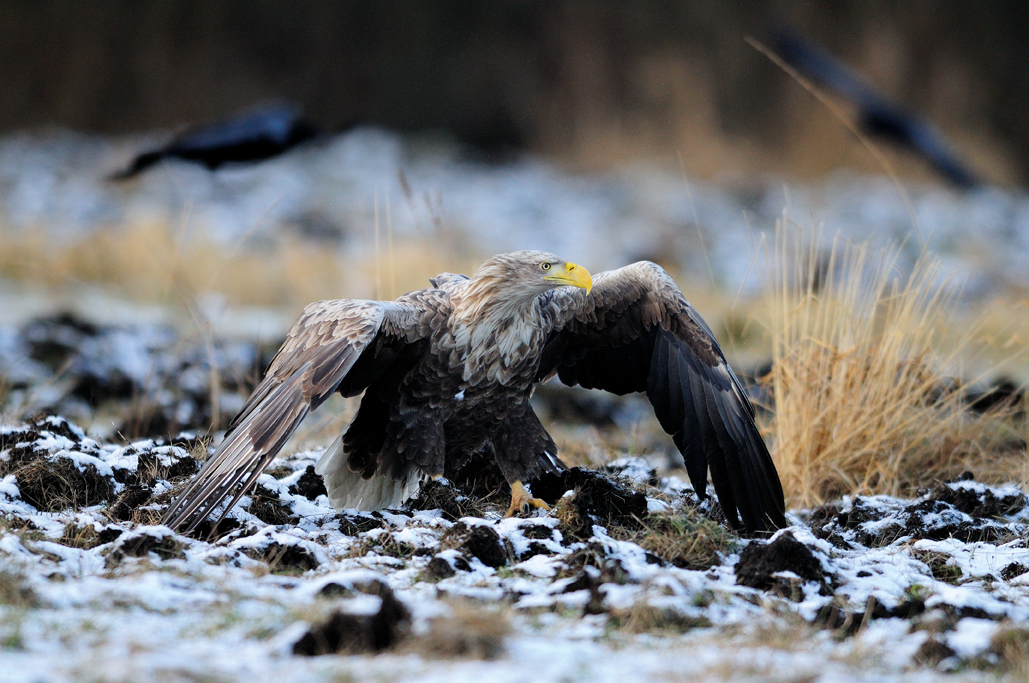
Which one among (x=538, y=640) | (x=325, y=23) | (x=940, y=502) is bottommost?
(x=940, y=502)

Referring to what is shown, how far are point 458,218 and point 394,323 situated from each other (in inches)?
359

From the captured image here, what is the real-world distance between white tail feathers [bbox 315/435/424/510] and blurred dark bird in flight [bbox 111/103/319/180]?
2.84m

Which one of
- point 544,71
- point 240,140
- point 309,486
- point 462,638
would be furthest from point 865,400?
point 544,71

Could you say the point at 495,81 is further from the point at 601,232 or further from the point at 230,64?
the point at 601,232

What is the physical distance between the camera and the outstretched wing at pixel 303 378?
3.17 metres

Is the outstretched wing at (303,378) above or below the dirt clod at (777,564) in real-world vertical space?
above

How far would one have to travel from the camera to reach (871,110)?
9.42 metres

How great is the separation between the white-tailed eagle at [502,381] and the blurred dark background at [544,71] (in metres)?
12.1

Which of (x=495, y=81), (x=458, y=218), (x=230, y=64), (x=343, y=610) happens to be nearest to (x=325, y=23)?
(x=230, y=64)

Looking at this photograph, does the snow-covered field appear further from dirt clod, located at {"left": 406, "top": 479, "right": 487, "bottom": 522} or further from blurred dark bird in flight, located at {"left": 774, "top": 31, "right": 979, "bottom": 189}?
blurred dark bird in flight, located at {"left": 774, "top": 31, "right": 979, "bottom": 189}

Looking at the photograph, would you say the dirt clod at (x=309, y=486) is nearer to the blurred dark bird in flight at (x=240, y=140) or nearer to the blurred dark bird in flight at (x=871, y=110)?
the blurred dark bird in flight at (x=240, y=140)

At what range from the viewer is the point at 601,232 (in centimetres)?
1205

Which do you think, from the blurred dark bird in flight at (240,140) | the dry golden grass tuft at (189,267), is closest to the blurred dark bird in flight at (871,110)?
the dry golden grass tuft at (189,267)

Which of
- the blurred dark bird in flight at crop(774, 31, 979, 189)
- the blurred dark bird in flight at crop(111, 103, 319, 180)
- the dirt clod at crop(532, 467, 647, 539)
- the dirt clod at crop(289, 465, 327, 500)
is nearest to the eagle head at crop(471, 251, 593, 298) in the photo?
the dirt clod at crop(532, 467, 647, 539)
